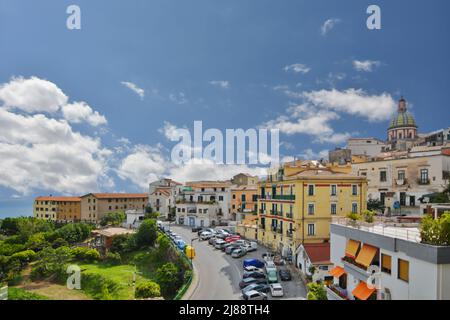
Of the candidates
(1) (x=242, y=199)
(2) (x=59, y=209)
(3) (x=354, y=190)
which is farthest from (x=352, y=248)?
(2) (x=59, y=209)

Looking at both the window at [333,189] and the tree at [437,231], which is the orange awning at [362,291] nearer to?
the tree at [437,231]

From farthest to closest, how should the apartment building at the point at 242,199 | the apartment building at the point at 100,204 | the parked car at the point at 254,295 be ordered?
the apartment building at the point at 100,204
the apartment building at the point at 242,199
the parked car at the point at 254,295

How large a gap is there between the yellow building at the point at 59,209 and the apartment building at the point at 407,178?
1628 inches

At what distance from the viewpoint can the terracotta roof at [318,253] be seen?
1495 cm

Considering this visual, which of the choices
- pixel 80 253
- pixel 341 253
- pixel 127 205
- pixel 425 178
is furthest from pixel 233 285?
pixel 127 205

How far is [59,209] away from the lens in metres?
47.7

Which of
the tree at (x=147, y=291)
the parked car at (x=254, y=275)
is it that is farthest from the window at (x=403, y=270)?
the tree at (x=147, y=291)

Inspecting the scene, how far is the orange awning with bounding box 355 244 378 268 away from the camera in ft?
27.1

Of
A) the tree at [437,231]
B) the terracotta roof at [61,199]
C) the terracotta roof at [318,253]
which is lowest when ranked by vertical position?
the terracotta roof at [61,199]

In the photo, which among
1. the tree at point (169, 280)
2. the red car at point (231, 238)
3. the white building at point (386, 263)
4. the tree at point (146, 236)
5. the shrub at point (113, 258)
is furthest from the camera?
the tree at point (146, 236)

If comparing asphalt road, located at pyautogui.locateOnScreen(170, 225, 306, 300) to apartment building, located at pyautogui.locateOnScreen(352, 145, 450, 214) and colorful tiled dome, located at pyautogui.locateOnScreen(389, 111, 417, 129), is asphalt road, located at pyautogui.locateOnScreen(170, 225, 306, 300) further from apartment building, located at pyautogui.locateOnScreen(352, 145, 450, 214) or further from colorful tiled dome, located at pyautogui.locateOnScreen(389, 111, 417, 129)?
colorful tiled dome, located at pyautogui.locateOnScreen(389, 111, 417, 129)

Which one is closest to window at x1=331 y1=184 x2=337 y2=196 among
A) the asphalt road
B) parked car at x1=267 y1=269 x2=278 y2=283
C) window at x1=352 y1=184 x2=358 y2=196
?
window at x1=352 y1=184 x2=358 y2=196

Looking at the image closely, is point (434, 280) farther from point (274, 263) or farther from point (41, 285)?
point (41, 285)
